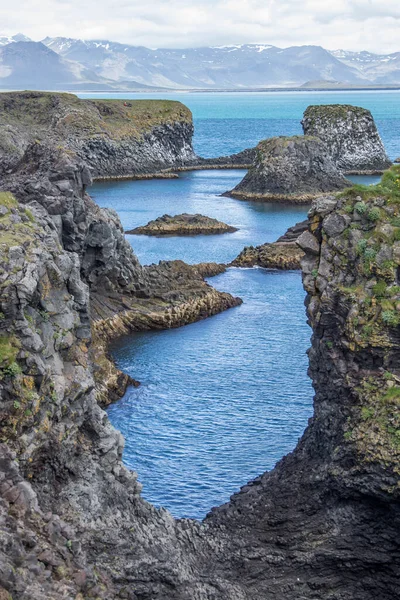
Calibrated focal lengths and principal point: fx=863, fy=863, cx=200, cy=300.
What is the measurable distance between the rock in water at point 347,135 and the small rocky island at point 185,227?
2680 inches

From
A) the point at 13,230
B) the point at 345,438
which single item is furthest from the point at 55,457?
the point at 345,438

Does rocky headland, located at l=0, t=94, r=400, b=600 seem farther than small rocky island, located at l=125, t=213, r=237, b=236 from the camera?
No

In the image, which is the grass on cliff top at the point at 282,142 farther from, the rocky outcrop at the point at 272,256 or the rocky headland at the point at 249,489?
the rocky headland at the point at 249,489

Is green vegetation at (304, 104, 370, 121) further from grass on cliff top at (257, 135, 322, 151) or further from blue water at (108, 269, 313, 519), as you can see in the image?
blue water at (108, 269, 313, 519)

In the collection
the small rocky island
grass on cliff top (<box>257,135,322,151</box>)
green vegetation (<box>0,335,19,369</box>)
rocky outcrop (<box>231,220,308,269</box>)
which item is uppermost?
grass on cliff top (<box>257,135,322,151</box>)

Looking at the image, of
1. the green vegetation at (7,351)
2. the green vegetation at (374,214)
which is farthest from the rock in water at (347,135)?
the green vegetation at (7,351)

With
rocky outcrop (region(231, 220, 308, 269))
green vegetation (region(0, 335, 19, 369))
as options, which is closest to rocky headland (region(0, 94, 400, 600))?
green vegetation (region(0, 335, 19, 369))

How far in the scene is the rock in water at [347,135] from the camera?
18550 cm

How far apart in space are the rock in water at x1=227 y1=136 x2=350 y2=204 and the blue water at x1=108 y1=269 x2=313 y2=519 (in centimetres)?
6903

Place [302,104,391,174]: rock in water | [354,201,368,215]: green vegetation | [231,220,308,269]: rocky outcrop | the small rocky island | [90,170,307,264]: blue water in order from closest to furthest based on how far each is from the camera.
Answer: [354,201,368,215]: green vegetation < [231,220,308,269]: rocky outcrop < [90,170,307,264]: blue water < the small rocky island < [302,104,391,174]: rock in water

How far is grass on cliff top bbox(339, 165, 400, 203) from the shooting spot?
1485 inches

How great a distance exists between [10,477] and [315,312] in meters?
16.1

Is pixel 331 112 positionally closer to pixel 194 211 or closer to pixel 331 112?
pixel 331 112

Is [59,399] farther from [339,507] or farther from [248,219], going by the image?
[248,219]
